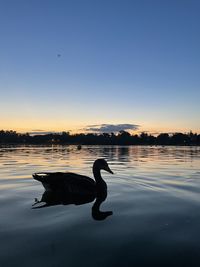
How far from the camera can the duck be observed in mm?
11766

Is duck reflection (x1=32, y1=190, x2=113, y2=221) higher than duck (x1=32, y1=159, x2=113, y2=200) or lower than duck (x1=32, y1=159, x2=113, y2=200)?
lower

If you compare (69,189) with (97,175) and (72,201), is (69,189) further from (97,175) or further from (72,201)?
(97,175)

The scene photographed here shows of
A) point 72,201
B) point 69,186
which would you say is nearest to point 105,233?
point 72,201

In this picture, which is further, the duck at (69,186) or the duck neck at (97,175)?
the duck neck at (97,175)

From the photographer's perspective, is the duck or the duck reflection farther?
the duck

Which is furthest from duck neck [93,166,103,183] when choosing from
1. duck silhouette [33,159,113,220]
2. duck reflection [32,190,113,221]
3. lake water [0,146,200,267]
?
lake water [0,146,200,267]

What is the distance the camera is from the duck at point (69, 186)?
11.8 metres

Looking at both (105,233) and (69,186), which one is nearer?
(105,233)

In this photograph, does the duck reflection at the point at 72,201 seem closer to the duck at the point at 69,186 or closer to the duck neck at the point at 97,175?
the duck at the point at 69,186

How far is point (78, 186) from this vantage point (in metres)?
12.3

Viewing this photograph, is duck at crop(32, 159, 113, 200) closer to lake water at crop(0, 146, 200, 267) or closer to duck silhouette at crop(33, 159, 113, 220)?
duck silhouette at crop(33, 159, 113, 220)

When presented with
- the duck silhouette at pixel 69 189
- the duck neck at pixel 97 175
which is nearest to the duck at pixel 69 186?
the duck silhouette at pixel 69 189

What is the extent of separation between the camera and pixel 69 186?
12.2 metres

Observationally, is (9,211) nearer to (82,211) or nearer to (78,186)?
(82,211)
